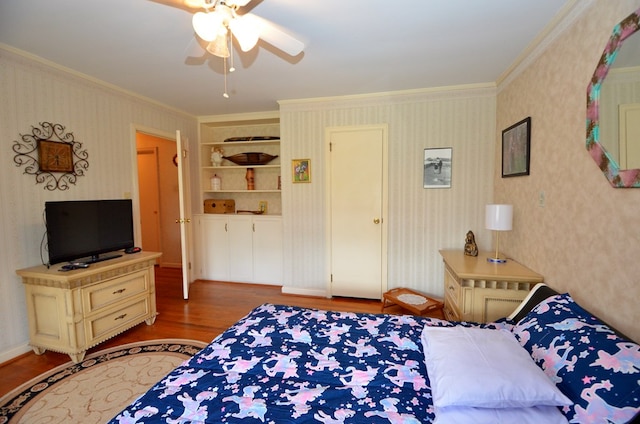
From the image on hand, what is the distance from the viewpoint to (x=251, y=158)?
4188 mm

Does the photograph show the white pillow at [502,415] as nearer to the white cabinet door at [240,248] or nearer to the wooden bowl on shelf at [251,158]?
the white cabinet door at [240,248]

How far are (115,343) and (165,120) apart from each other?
273 centimetres

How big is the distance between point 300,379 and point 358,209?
8.08 feet

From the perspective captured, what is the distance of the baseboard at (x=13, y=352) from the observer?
2270 mm

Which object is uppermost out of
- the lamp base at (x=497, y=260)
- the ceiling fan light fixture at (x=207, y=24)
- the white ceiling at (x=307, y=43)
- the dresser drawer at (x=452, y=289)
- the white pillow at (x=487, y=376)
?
the white ceiling at (x=307, y=43)

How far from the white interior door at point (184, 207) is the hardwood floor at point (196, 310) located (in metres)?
0.27

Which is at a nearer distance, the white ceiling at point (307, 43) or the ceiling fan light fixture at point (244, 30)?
the ceiling fan light fixture at point (244, 30)

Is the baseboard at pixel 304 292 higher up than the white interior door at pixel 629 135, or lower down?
Result: lower down

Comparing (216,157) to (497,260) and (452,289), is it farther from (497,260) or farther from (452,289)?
(497,260)

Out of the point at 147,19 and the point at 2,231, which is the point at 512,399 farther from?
the point at 2,231

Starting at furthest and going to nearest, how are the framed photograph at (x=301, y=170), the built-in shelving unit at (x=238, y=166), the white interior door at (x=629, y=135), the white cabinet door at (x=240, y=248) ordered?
the built-in shelving unit at (x=238, y=166) < the white cabinet door at (x=240, y=248) < the framed photograph at (x=301, y=170) < the white interior door at (x=629, y=135)

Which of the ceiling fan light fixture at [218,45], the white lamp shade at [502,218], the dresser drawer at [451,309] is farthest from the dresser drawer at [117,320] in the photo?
the white lamp shade at [502,218]

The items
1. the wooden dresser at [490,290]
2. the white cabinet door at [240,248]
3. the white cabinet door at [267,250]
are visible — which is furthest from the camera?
the white cabinet door at [240,248]

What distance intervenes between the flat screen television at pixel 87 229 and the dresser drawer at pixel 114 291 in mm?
292
